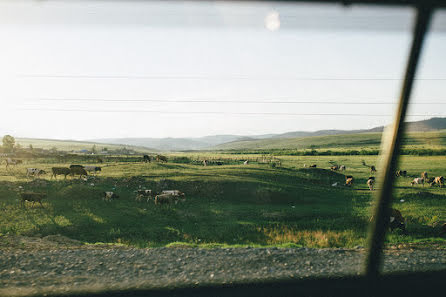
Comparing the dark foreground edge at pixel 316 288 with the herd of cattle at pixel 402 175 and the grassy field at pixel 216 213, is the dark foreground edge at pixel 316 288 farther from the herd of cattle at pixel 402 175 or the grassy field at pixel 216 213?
the herd of cattle at pixel 402 175

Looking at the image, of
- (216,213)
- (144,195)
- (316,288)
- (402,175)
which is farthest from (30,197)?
(402,175)

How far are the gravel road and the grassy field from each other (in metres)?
2.73

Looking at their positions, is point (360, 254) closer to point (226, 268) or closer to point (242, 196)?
point (226, 268)

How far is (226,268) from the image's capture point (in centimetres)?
660

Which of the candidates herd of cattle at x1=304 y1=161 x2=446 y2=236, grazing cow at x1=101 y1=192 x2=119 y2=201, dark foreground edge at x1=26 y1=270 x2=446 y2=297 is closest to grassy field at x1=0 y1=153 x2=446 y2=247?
herd of cattle at x1=304 y1=161 x2=446 y2=236

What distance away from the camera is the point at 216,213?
18.6 meters

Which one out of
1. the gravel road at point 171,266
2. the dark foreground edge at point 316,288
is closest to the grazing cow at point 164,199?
the gravel road at point 171,266

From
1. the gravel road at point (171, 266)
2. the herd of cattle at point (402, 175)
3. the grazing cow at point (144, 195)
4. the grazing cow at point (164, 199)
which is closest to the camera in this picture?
the gravel road at point (171, 266)

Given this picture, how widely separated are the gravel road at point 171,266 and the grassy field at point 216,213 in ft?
8.94

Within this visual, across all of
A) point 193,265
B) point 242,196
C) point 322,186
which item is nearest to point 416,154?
Result: point 322,186

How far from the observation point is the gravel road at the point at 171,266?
5.81m

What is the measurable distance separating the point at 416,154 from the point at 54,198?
230ft

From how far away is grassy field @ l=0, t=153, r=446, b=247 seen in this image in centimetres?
1303

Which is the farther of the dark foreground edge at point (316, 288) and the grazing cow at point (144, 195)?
the grazing cow at point (144, 195)
